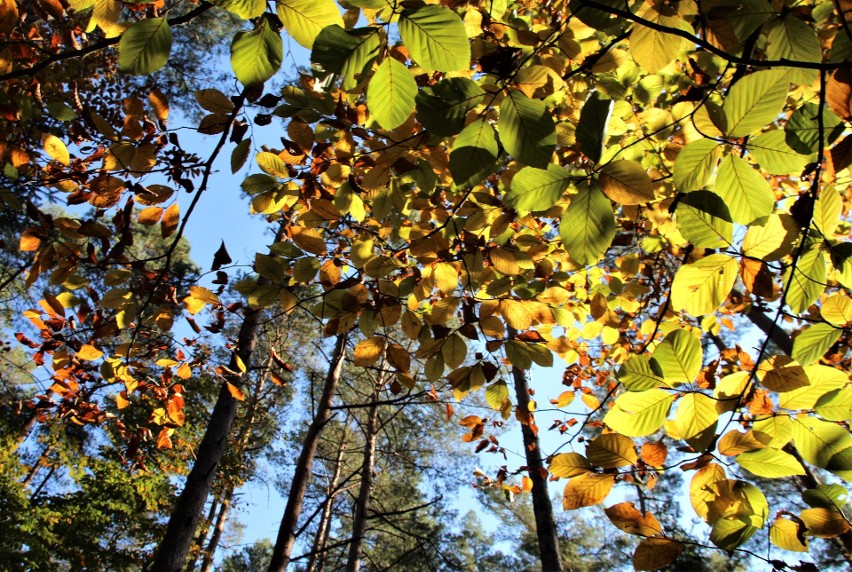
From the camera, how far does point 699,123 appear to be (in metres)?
0.96

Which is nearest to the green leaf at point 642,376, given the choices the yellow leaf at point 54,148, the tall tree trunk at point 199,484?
the yellow leaf at point 54,148

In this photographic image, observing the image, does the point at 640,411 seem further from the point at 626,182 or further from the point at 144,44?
the point at 144,44

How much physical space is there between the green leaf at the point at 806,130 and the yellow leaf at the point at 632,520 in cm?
75

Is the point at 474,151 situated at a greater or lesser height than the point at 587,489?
greater

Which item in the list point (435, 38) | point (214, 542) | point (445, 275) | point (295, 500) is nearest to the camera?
point (435, 38)

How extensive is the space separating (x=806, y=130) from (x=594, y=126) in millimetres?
518

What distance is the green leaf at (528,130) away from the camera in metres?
0.71

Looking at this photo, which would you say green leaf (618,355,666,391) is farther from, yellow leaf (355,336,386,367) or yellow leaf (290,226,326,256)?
yellow leaf (290,226,326,256)

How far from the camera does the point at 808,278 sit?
3.45ft

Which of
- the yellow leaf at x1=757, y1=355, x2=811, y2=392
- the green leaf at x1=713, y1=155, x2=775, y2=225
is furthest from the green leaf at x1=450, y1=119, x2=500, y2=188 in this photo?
the yellow leaf at x1=757, y1=355, x2=811, y2=392

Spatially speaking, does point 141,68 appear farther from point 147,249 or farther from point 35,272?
point 147,249

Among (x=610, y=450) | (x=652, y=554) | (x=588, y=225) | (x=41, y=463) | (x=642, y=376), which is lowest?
(x=652, y=554)

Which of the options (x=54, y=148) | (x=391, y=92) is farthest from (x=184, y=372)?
(x=391, y=92)

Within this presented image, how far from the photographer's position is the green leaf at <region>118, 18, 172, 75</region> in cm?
73
